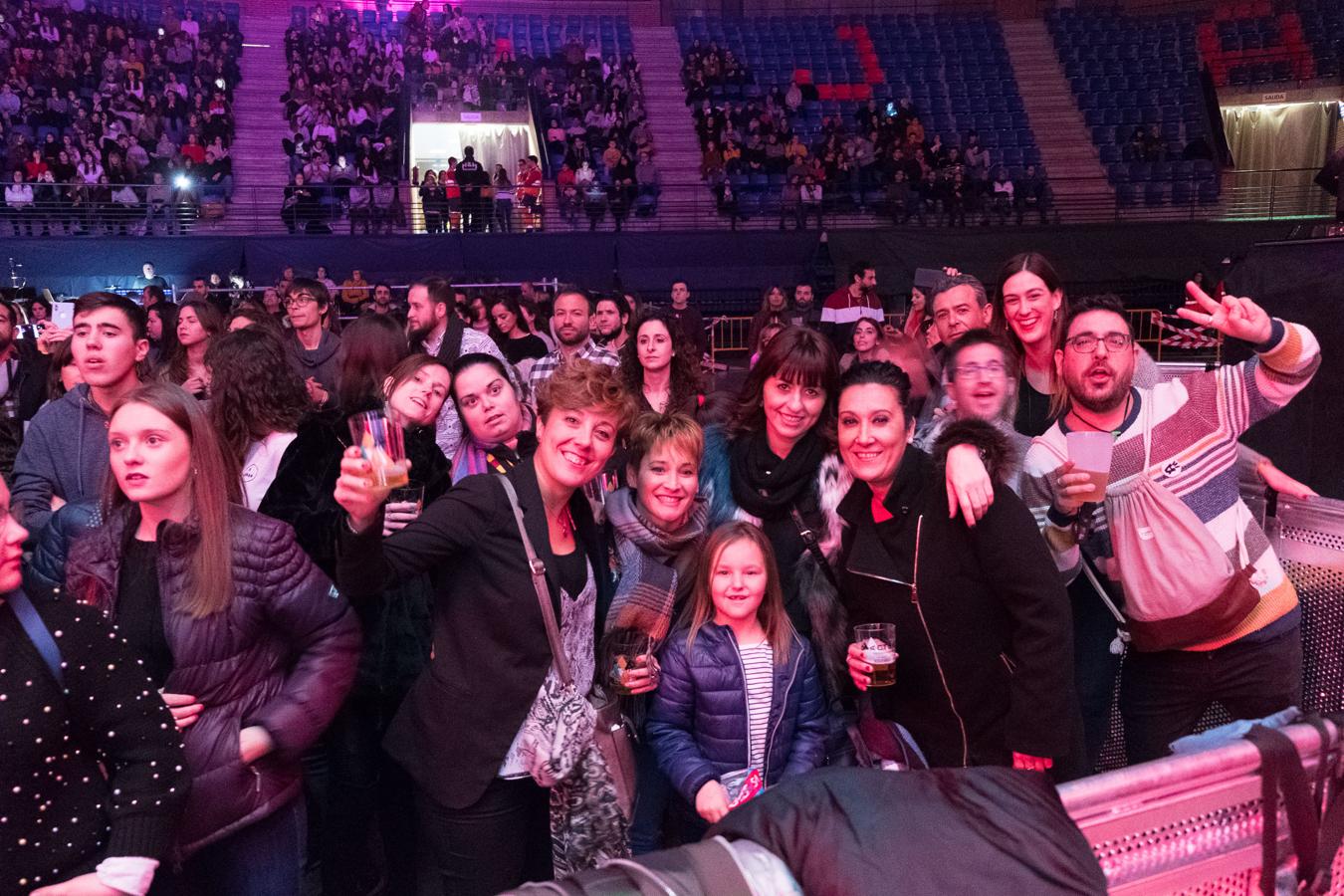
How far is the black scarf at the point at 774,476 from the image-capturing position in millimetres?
2830

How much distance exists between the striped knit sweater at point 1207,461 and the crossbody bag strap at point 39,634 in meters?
2.09

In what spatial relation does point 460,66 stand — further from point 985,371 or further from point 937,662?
point 937,662

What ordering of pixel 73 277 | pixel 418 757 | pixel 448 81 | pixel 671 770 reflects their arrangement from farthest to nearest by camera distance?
pixel 448 81, pixel 73 277, pixel 671 770, pixel 418 757

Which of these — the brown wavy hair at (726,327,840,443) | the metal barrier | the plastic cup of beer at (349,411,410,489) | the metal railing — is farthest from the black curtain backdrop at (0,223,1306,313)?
the metal barrier

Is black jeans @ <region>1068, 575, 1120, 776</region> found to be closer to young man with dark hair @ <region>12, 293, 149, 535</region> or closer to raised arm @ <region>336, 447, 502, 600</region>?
raised arm @ <region>336, 447, 502, 600</region>

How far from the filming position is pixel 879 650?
2248mm

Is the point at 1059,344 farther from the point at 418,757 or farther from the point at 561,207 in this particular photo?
the point at 561,207

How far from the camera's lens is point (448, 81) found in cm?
1986

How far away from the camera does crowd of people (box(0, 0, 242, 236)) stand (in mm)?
13930

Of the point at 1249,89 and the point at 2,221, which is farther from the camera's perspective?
the point at 1249,89

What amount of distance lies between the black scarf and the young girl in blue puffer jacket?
0.76 feet

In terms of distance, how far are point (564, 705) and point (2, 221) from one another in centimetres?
1458

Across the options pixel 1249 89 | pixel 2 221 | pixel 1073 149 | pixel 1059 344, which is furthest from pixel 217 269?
pixel 1249 89

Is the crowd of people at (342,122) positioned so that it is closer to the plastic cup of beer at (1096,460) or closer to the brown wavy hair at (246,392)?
the brown wavy hair at (246,392)
